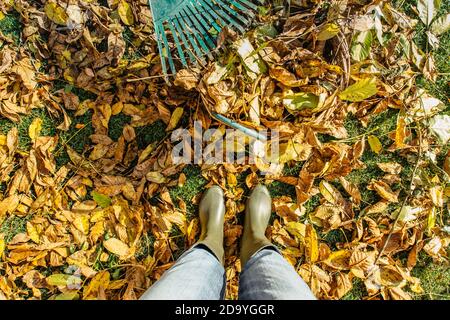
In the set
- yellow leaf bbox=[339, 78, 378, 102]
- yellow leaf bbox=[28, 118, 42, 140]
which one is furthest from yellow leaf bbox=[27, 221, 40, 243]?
yellow leaf bbox=[339, 78, 378, 102]

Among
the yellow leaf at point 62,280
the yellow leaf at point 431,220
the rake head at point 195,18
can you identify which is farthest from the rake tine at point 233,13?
the yellow leaf at point 62,280

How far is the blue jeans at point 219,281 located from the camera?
1304 millimetres

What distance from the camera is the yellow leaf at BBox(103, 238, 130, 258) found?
6.21 ft

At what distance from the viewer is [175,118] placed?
6.23ft

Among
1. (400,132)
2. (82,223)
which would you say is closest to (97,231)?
(82,223)

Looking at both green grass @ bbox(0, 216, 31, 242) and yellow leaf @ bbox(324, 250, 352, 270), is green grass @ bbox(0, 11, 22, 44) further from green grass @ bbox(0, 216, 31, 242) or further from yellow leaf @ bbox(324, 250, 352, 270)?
yellow leaf @ bbox(324, 250, 352, 270)

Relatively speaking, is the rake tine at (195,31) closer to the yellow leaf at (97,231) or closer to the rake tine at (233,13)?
the rake tine at (233,13)

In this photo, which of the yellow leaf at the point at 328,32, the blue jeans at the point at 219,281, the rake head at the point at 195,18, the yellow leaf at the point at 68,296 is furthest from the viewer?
the yellow leaf at the point at 68,296

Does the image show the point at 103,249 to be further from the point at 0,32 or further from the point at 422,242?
the point at 422,242

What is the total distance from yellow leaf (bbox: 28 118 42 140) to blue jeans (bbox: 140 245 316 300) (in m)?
1.00

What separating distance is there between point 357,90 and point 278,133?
0.42 meters

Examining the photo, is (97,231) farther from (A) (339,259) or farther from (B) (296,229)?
(A) (339,259)

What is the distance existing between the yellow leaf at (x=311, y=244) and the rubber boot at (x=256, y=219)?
0.21 m

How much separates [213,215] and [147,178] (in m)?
0.38
